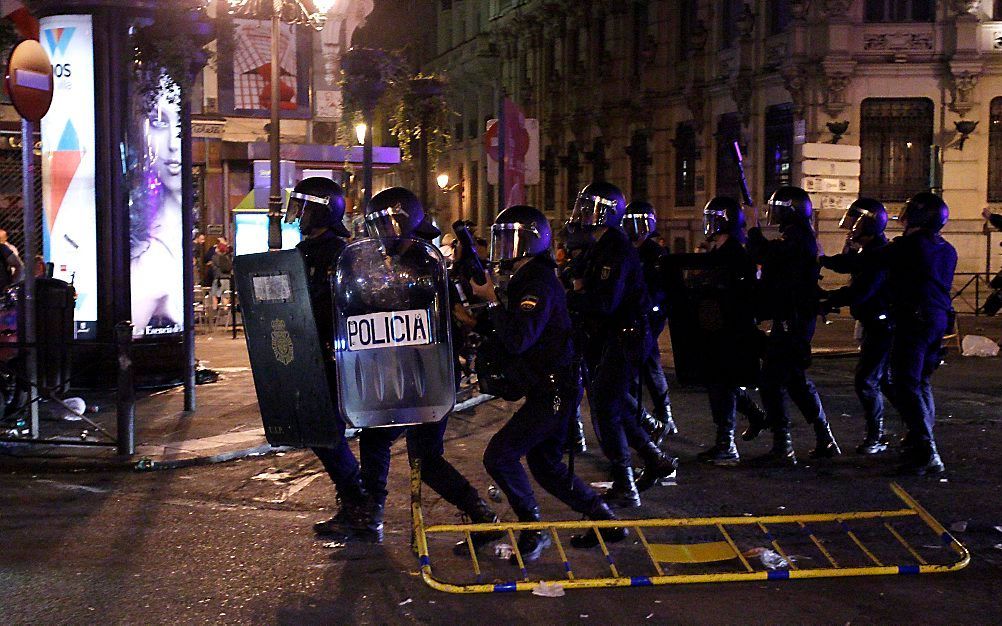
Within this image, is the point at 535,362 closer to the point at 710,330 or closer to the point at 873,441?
the point at 710,330

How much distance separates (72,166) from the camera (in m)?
13.3

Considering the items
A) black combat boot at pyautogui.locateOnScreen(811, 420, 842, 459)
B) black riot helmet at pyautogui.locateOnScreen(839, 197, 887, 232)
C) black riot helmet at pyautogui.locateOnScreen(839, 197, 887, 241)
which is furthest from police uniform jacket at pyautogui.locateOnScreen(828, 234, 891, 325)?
black combat boot at pyautogui.locateOnScreen(811, 420, 842, 459)

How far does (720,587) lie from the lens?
19.3 ft

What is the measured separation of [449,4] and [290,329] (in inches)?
1991

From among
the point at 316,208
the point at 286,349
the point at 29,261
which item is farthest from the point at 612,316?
the point at 29,261

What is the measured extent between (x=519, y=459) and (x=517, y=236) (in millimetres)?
1162

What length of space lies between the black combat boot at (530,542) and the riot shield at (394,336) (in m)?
0.71

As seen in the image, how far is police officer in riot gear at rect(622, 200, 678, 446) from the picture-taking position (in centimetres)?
970

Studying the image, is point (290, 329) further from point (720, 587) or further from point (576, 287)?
point (720, 587)

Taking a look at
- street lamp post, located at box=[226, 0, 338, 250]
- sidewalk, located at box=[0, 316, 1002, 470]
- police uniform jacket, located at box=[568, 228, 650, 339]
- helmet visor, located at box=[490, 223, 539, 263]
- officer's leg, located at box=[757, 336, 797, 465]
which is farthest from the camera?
street lamp post, located at box=[226, 0, 338, 250]

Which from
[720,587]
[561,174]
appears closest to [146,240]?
[720,587]

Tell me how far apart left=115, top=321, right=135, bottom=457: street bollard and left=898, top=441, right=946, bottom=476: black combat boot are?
581 cm

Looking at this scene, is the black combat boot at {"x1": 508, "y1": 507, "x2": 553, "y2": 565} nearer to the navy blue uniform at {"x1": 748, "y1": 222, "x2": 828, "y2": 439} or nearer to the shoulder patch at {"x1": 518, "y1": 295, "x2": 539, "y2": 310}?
the shoulder patch at {"x1": 518, "y1": 295, "x2": 539, "y2": 310}

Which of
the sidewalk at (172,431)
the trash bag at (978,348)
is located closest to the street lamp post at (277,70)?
the sidewalk at (172,431)
